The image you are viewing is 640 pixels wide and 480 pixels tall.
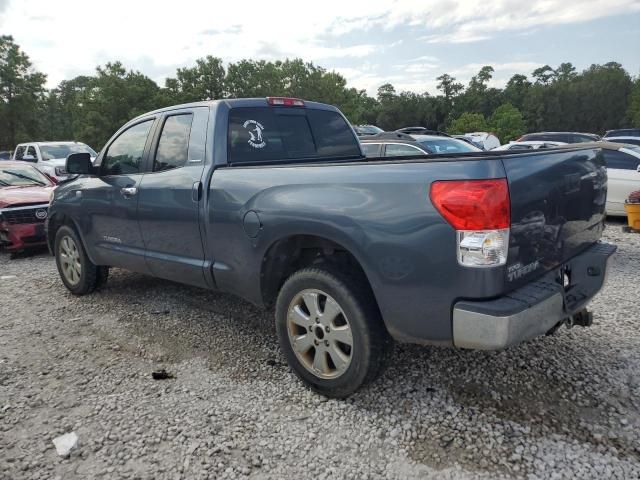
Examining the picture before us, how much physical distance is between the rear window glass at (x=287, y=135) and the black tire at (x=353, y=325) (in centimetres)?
125

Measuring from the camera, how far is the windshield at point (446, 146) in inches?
386

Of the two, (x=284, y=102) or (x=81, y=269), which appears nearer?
(x=284, y=102)

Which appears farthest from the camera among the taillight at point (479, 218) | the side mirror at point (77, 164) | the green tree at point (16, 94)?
the green tree at point (16, 94)

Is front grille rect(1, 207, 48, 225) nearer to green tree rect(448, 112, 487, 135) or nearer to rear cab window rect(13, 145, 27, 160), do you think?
rear cab window rect(13, 145, 27, 160)

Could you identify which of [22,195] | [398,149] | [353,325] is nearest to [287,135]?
[353,325]

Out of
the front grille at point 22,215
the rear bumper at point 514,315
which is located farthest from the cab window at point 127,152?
the front grille at point 22,215

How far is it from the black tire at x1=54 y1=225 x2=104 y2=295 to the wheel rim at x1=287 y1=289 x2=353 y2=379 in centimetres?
306

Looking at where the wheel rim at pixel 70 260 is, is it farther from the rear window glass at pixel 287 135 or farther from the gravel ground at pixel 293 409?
the rear window glass at pixel 287 135

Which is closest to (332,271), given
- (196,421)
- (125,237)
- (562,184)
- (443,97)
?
(196,421)

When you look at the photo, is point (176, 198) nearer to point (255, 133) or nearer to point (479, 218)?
point (255, 133)

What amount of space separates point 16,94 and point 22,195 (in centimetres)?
3820

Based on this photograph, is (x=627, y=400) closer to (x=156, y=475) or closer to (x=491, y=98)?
(x=156, y=475)

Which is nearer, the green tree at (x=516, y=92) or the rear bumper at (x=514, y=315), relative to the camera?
the rear bumper at (x=514, y=315)

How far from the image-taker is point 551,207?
2672mm
